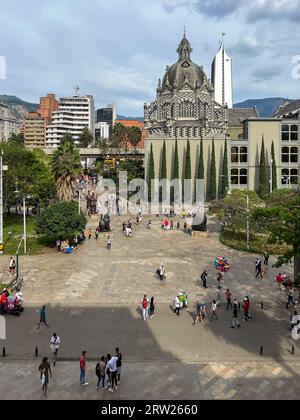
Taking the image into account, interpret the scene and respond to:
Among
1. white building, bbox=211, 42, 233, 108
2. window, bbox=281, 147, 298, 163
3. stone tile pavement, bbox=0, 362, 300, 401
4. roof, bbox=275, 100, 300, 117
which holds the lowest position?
stone tile pavement, bbox=0, 362, 300, 401

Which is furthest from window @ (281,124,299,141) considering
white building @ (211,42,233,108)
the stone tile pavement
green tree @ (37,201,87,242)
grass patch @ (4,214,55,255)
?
white building @ (211,42,233,108)

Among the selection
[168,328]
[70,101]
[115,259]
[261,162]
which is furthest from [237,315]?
[70,101]

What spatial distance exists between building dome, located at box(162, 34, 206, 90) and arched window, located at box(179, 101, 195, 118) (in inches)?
140

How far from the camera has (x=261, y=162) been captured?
71688 mm

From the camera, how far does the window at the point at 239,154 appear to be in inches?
2982

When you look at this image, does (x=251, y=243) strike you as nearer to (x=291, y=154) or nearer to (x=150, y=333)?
(x=150, y=333)

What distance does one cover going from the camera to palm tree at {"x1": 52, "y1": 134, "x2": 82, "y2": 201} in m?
48.9

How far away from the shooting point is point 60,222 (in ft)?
119

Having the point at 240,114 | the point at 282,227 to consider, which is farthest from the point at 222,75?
the point at 282,227

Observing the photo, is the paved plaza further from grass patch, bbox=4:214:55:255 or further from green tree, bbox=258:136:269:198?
green tree, bbox=258:136:269:198

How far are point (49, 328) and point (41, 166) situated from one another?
40832mm

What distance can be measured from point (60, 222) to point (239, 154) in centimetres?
4798

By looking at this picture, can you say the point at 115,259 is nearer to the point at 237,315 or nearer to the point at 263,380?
the point at 237,315

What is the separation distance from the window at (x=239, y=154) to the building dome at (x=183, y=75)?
59.5ft
